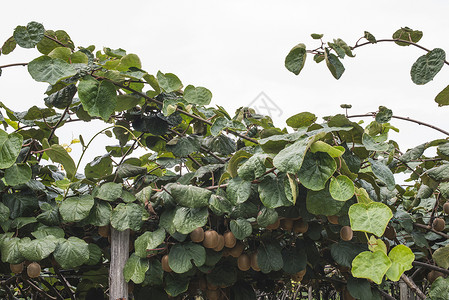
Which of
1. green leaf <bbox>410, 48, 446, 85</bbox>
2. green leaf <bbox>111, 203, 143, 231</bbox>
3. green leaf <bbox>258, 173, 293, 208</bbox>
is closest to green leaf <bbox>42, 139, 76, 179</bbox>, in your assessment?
green leaf <bbox>111, 203, 143, 231</bbox>

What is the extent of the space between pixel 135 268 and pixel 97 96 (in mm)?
552

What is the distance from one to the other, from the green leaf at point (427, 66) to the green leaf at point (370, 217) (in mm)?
610

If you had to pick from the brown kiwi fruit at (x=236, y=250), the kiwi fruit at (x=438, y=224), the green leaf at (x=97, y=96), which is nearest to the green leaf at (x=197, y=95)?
the green leaf at (x=97, y=96)

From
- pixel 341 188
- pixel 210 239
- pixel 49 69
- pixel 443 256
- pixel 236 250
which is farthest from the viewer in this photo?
pixel 443 256

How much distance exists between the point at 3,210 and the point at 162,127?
1.91ft

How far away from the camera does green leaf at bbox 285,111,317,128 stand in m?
1.36

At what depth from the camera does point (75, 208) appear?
1.40 m

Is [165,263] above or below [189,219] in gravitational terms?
below

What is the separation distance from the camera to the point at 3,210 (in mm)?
1433

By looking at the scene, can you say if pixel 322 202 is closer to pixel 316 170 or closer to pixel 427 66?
pixel 316 170

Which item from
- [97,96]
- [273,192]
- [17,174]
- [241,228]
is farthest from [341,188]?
[17,174]

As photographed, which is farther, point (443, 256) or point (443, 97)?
point (443, 256)

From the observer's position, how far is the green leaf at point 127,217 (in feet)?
4.57

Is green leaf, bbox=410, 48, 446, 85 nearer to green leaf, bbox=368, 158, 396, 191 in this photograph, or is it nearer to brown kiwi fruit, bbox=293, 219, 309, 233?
green leaf, bbox=368, 158, 396, 191
